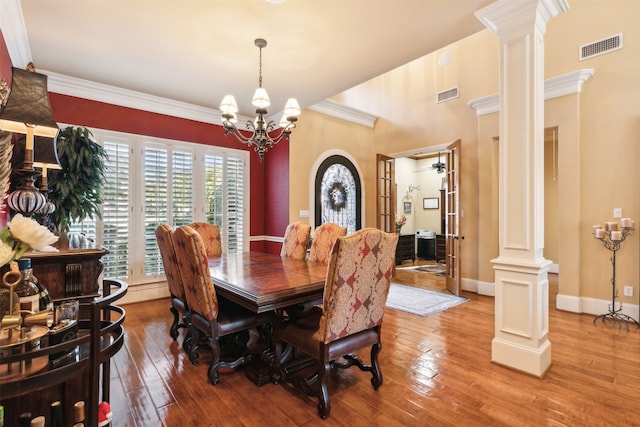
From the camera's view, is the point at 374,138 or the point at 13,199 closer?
the point at 13,199

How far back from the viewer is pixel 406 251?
8031 mm

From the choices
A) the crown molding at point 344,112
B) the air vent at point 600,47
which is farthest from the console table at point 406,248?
the air vent at point 600,47

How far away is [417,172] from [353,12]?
7.04 meters

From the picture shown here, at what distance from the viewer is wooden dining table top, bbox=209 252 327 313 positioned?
6.55 ft

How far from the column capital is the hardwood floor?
8.82ft

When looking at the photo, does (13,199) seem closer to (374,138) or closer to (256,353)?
(256,353)

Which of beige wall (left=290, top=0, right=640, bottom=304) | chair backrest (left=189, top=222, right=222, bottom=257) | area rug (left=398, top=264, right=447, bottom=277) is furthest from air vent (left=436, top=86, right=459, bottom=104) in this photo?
chair backrest (left=189, top=222, right=222, bottom=257)

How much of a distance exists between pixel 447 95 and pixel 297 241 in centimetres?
378

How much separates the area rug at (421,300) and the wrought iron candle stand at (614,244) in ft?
5.08

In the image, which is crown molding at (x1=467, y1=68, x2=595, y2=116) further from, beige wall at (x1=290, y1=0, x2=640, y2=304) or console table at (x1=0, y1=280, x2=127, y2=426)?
console table at (x1=0, y1=280, x2=127, y2=426)

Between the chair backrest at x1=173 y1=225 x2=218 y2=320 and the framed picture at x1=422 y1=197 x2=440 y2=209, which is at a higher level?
the framed picture at x1=422 y1=197 x2=440 y2=209

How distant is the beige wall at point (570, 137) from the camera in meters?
3.57

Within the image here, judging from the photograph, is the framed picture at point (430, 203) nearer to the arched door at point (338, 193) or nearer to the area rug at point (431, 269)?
the area rug at point (431, 269)

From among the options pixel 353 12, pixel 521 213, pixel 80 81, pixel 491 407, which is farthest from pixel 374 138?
pixel 491 407
